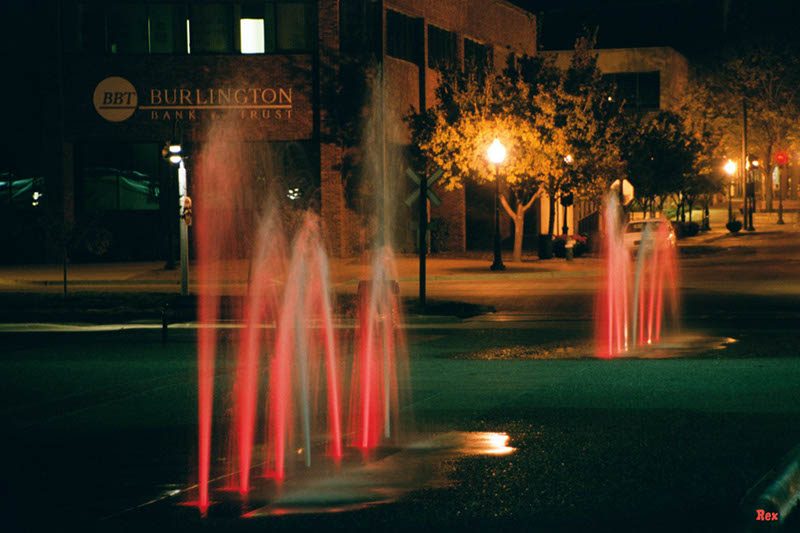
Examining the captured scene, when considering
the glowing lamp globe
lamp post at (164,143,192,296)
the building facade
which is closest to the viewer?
lamp post at (164,143,192,296)

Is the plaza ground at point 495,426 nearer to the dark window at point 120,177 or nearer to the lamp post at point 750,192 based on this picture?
the dark window at point 120,177

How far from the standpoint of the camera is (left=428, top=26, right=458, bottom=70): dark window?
44.3m

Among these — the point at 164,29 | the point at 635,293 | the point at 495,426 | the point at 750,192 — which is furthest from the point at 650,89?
the point at 495,426

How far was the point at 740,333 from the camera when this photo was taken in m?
16.6

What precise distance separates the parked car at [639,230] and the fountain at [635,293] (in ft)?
0.21

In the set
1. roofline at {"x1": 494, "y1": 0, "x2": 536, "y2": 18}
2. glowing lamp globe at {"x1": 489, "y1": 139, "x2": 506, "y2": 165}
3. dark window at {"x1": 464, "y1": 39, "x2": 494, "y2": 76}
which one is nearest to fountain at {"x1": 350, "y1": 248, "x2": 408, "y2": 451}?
glowing lamp globe at {"x1": 489, "y1": 139, "x2": 506, "y2": 165}

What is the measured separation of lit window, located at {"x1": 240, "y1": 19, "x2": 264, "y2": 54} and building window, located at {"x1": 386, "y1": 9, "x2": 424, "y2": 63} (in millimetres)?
5237

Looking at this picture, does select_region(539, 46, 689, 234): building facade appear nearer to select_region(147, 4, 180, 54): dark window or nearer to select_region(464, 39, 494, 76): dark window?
select_region(464, 39, 494, 76): dark window

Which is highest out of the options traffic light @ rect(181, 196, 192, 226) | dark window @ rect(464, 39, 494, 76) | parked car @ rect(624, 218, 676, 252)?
dark window @ rect(464, 39, 494, 76)

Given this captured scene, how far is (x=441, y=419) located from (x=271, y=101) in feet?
100

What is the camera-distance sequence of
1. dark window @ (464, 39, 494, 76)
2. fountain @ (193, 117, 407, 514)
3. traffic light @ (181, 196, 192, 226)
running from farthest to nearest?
1. dark window @ (464, 39, 494, 76)
2. traffic light @ (181, 196, 192, 226)
3. fountain @ (193, 117, 407, 514)

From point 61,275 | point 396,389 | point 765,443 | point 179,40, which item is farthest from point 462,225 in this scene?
point 765,443

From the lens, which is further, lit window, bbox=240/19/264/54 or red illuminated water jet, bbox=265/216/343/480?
lit window, bbox=240/19/264/54

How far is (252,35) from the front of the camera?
38656 millimetres
